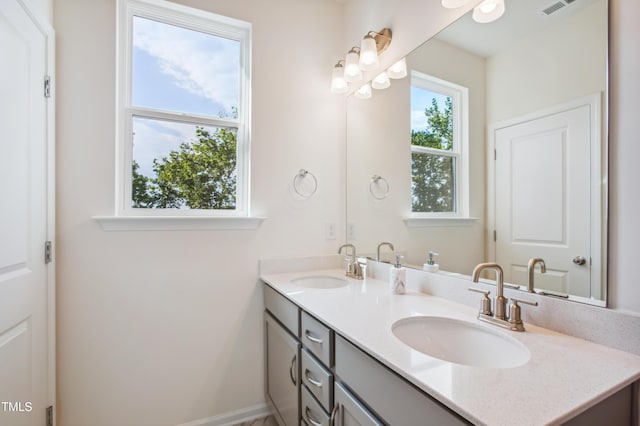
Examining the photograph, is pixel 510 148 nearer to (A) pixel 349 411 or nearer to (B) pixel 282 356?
(A) pixel 349 411

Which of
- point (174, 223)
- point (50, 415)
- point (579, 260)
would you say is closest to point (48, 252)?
point (174, 223)

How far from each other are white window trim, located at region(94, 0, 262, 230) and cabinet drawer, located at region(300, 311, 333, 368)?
77 centimetres

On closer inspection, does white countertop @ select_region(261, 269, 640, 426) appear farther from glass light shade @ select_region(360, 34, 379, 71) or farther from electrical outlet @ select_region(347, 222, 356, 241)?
glass light shade @ select_region(360, 34, 379, 71)

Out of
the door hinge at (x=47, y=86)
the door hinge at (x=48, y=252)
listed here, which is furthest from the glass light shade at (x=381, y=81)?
the door hinge at (x=48, y=252)

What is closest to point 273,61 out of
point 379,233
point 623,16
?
point 379,233

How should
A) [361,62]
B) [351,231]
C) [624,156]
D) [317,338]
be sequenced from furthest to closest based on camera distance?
[351,231]
[361,62]
[317,338]
[624,156]

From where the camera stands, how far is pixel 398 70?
1701 millimetres

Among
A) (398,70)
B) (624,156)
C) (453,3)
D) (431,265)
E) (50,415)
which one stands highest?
(453,3)

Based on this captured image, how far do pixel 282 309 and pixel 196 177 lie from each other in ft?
3.03

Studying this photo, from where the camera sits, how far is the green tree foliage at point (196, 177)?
5.63 ft

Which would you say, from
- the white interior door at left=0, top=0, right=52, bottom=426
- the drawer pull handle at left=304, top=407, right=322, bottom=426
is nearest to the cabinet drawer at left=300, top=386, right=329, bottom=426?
the drawer pull handle at left=304, top=407, right=322, bottom=426

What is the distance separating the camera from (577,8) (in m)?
0.96

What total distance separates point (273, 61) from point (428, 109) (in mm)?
1049

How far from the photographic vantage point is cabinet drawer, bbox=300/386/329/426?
45.4 inches
